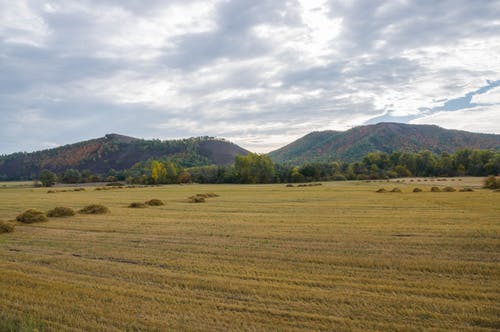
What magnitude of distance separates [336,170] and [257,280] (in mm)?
101620

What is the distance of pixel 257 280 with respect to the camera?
26.4ft

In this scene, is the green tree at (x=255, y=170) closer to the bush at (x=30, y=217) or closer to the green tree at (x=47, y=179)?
the green tree at (x=47, y=179)

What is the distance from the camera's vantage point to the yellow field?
5965 mm

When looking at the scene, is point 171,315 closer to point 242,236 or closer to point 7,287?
point 7,287

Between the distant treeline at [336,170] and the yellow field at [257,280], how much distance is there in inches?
3386

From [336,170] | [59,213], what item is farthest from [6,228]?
[336,170]

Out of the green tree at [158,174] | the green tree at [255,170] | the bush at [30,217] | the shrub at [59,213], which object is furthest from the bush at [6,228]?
the green tree at [158,174]

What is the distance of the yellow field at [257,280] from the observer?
19.6ft

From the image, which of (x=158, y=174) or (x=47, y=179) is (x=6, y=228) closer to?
(x=158, y=174)

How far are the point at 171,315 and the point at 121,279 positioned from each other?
9.44 feet

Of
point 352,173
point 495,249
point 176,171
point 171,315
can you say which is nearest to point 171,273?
point 171,315

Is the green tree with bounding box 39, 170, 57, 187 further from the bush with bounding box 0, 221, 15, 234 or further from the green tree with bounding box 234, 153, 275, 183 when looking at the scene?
the bush with bounding box 0, 221, 15, 234

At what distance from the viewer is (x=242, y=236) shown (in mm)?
13562

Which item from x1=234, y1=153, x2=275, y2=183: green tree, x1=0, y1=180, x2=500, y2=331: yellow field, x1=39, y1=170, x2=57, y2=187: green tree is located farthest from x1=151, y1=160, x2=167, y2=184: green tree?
x1=0, y1=180, x2=500, y2=331: yellow field
